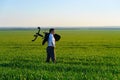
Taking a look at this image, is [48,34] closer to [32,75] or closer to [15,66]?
[15,66]

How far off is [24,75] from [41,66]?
9.68 ft

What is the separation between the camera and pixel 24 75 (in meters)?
12.5

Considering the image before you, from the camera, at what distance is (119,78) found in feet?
38.2

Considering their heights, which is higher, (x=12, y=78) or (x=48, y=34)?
(x=48, y=34)

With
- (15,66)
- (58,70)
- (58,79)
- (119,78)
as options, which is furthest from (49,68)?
(119,78)

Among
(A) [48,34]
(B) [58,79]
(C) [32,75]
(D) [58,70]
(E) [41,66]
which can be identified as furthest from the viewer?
(A) [48,34]

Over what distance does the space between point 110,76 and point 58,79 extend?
2.03 metres

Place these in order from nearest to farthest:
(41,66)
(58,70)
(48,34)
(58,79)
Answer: (58,79) → (58,70) → (41,66) → (48,34)

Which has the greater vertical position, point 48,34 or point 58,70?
point 48,34

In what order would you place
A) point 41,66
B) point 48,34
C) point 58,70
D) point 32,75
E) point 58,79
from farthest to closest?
point 48,34 < point 41,66 < point 58,70 < point 32,75 < point 58,79

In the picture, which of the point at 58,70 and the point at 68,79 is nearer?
the point at 68,79

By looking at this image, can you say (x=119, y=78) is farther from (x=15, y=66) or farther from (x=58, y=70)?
(x=15, y=66)

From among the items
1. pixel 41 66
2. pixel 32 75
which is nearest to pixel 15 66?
pixel 41 66

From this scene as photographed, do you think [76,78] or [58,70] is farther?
[58,70]
